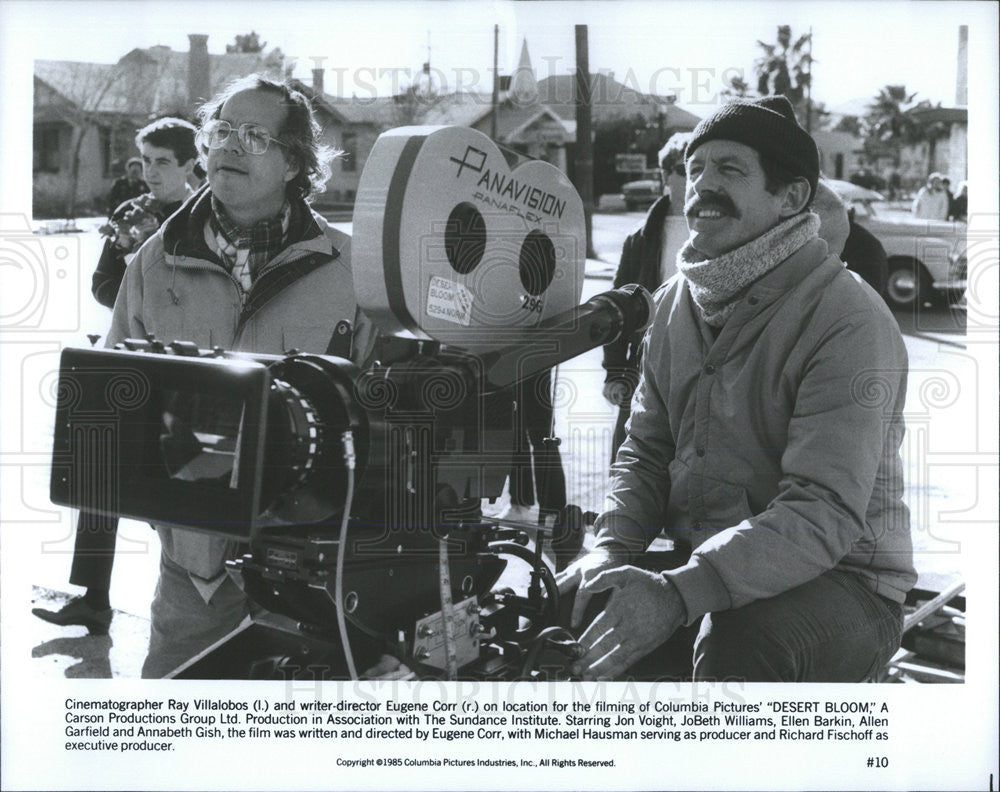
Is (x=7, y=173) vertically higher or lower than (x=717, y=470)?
higher

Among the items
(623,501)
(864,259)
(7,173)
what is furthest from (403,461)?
(864,259)

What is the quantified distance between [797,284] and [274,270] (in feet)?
3.44

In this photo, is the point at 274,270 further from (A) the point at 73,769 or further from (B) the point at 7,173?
(A) the point at 73,769

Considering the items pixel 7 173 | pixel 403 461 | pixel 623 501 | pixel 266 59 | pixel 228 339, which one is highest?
pixel 266 59

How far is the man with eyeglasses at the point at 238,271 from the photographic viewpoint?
7.63 feet

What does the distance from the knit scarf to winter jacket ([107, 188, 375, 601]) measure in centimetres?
71

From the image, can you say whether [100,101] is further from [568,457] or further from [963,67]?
[963,67]

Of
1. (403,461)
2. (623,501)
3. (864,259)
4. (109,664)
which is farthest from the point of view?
(864,259)

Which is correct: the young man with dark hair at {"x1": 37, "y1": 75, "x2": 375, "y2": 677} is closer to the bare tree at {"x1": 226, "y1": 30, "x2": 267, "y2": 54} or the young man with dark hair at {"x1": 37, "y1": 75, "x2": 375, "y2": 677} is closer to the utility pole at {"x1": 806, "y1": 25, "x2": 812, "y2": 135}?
the bare tree at {"x1": 226, "y1": 30, "x2": 267, "y2": 54}

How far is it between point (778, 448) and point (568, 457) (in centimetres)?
85

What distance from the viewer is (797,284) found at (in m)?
2.02

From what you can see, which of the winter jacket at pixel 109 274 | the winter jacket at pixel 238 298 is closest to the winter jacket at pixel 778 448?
the winter jacket at pixel 238 298

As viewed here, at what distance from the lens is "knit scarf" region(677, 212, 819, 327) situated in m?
2.02

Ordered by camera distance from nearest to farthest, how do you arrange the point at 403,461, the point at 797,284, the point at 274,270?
the point at 403,461
the point at 797,284
the point at 274,270
